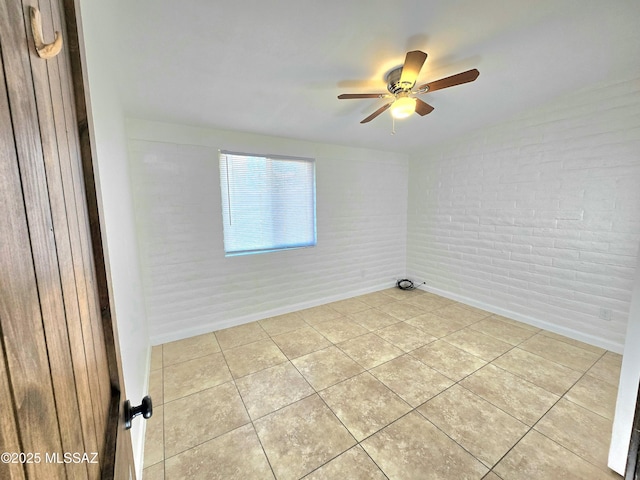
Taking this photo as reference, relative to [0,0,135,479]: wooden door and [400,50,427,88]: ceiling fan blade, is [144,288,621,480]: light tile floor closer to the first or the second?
[0,0,135,479]: wooden door

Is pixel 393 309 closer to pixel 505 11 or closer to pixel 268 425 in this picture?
pixel 268 425

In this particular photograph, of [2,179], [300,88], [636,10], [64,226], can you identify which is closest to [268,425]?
[64,226]

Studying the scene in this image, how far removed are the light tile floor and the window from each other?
1136 millimetres

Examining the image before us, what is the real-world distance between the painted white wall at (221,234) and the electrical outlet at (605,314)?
256cm

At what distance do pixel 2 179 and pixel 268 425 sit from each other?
6.48 feet

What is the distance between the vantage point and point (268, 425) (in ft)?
5.65

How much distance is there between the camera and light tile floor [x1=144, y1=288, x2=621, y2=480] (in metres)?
1.46

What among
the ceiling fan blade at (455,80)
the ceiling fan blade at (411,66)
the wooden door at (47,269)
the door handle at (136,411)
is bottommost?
the door handle at (136,411)

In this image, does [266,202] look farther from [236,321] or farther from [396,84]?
[396,84]

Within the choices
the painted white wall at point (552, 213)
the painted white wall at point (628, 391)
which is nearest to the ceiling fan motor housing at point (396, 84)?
the painted white wall at point (628, 391)

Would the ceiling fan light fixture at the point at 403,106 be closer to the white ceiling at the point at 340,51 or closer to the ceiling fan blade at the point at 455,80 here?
the ceiling fan blade at the point at 455,80

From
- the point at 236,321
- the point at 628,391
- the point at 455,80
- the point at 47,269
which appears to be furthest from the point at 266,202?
the point at 628,391

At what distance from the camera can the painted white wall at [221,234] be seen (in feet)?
8.54

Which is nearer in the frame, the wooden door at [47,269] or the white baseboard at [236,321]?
the wooden door at [47,269]
